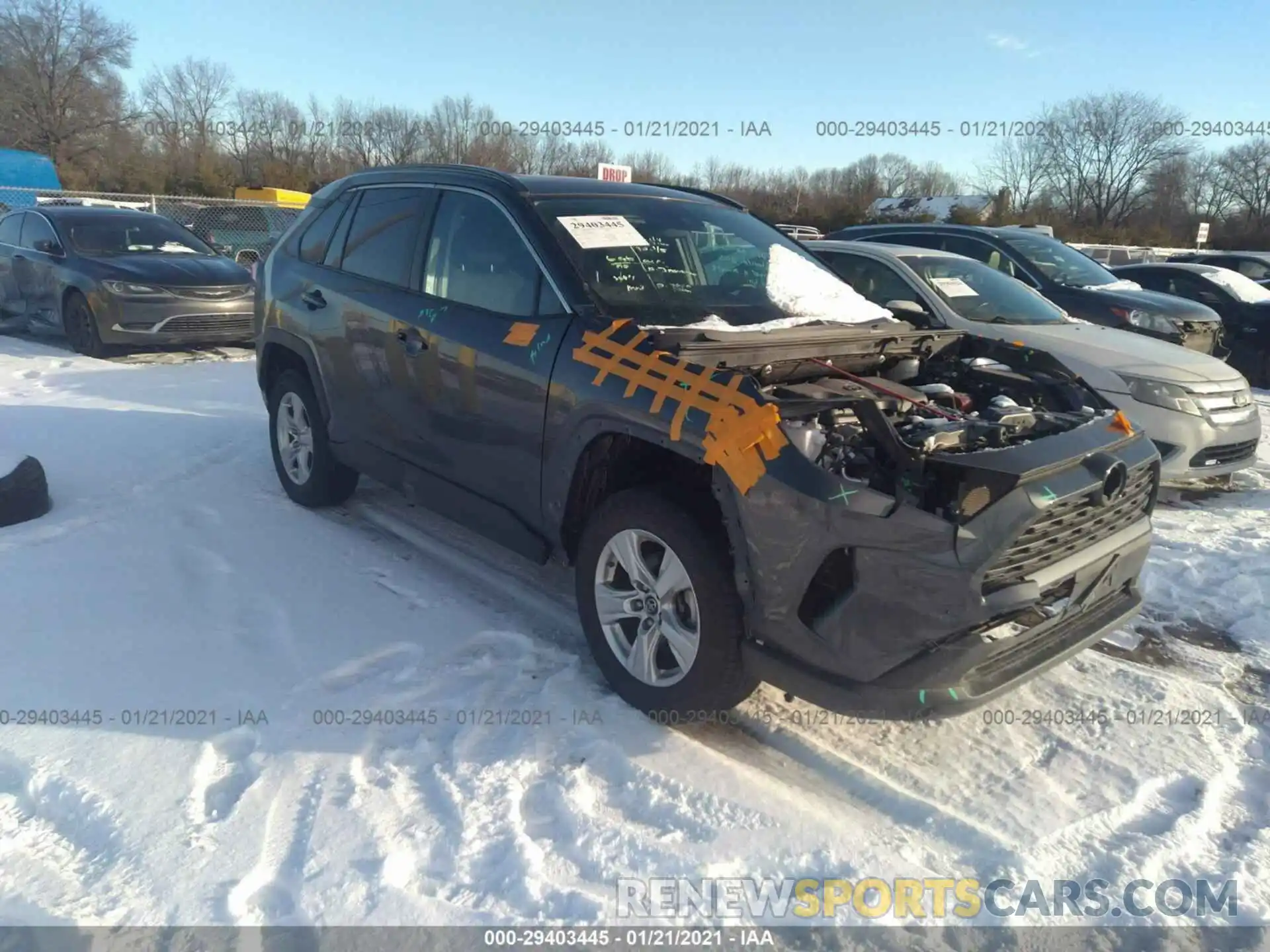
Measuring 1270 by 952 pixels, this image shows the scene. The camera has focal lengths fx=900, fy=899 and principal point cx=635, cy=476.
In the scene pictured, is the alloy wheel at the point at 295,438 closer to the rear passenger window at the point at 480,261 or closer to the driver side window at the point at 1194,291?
the rear passenger window at the point at 480,261

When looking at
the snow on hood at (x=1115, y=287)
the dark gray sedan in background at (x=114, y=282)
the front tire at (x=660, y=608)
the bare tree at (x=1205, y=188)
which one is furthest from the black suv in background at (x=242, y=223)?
the bare tree at (x=1205, y=188)

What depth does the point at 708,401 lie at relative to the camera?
2887 mm

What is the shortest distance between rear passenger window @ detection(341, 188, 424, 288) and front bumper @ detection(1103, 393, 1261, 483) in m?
4.50

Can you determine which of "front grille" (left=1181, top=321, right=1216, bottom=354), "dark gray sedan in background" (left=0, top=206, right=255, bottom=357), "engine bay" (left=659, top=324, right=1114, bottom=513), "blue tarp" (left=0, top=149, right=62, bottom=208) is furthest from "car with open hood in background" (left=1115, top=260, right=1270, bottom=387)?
"blue tarp" (left=0, top=149, right=62, bottom=208)

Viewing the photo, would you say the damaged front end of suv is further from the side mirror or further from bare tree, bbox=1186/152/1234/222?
bare tree, bbox=1186/152/1234/222

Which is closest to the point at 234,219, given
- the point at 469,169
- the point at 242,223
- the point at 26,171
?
the point at 242,223

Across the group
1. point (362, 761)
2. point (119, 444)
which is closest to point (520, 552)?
point (362, 761)

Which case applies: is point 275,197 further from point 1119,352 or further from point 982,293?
point 1119,352

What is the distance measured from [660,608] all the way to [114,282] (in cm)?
859

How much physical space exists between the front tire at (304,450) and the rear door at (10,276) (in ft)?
24.2

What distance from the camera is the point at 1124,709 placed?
348cm

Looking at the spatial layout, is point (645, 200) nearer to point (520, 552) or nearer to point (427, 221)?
point (427, 221)

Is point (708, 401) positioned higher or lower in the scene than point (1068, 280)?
lower

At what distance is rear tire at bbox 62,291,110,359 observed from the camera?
940 centimetres
